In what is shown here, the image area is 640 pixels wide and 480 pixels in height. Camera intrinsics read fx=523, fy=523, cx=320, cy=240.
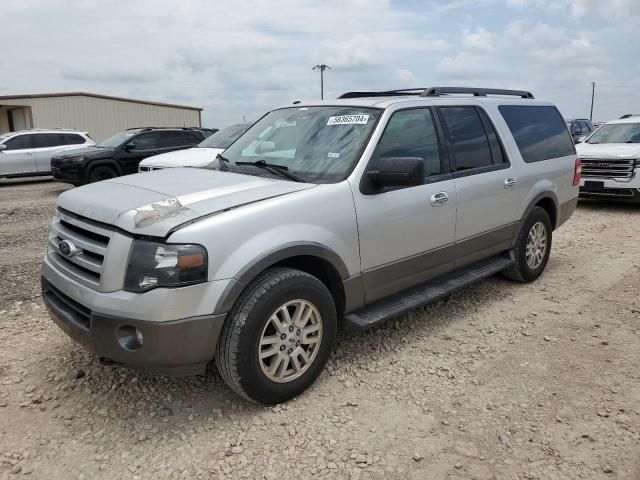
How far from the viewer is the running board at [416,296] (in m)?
3.56

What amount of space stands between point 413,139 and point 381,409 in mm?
2021

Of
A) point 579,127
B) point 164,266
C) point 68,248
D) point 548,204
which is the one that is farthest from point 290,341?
point 579,127

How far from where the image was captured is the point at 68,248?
3119 millimetres

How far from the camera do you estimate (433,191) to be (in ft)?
13.2

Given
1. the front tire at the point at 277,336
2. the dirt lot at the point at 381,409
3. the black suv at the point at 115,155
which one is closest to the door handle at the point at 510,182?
the dirt lot at the point at 381,409

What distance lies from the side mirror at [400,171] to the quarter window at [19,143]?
15748 mm

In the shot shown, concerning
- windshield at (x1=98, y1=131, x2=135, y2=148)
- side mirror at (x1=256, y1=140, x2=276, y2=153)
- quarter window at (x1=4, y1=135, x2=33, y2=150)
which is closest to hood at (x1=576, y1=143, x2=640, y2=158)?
side mirror at (x1=256, y1=140, x2=276, y2=153)

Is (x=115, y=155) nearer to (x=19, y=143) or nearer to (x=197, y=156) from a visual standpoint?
(x=197, y=156)

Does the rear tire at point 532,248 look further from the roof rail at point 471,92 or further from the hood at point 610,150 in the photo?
the hood at point 610,150

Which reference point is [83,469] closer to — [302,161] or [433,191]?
[302,161]

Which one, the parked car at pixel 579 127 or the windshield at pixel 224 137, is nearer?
the windshield at pixel 224 137

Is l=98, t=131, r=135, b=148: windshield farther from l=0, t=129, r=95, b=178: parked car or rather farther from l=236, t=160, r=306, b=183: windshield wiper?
Answer: l=236, t=160, r=306, b=183: windshield wiper

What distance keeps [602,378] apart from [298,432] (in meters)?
2.15

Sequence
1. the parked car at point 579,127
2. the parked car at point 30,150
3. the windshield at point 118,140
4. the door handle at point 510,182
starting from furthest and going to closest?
1. the parked car at point 579,127
2. the parked car at point 30,150
3. the windshield at point 118,140
4. the door handle at point 510,182
